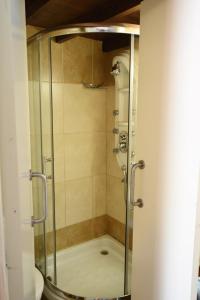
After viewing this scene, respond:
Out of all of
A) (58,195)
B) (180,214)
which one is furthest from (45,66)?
(180,214)

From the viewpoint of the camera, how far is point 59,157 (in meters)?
2.16

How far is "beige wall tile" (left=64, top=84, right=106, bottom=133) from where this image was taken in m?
2.14

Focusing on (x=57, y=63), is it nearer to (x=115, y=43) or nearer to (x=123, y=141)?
(x=115, y=43)

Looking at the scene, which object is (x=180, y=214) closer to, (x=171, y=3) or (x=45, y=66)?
(x=171, y=3)

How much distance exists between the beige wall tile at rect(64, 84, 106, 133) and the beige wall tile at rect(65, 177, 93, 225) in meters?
0.55

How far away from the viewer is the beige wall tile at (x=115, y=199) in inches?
91.2

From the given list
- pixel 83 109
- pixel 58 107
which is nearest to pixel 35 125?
pixel 58 107

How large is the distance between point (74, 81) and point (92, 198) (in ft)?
3.99

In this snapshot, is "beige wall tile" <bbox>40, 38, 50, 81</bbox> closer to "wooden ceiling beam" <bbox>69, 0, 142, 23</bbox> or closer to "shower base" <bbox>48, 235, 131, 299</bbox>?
"wooden ceiling beam" <bbox>69, 0, 142, 23</bbox>

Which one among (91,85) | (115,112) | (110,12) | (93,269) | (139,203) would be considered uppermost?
(110,12)

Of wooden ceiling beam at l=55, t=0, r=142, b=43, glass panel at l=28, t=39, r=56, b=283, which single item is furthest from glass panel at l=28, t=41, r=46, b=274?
wooden ceiling beam at l=55, t=0, r=142, b=43

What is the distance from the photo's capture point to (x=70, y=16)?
1.86 meters

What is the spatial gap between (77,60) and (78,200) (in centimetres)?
138

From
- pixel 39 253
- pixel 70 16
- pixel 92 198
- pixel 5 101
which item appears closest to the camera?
pixel 5 101
